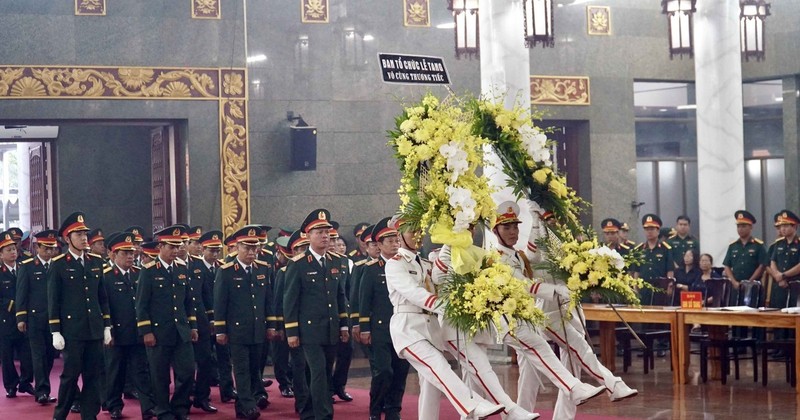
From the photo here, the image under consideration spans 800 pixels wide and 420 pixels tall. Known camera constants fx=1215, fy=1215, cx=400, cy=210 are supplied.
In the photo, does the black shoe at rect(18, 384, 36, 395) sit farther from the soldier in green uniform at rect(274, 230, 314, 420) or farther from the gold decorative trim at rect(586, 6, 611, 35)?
the gold decorative trim at rect(586, 6, 611, 35)

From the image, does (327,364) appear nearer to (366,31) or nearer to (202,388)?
(202,388)

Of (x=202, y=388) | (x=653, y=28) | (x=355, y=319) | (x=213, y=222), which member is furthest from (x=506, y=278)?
(x=653, y=28)

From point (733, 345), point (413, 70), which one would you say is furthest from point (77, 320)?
point (733, 345)

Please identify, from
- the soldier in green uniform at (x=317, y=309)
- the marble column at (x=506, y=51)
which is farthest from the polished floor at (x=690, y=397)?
the marble column at (x=506, y=51)

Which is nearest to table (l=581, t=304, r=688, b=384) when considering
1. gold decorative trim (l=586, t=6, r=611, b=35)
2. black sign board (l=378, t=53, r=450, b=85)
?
black sign board (l=378, t=53, r=450, b=85)

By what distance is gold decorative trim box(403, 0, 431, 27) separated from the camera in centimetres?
1703

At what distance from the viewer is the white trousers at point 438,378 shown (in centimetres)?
766

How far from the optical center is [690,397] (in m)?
11.2

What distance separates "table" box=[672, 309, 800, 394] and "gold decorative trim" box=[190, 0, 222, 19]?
291 inches

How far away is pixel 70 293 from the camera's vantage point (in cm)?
993

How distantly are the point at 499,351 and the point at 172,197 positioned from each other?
17.1ft

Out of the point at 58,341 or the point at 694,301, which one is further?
the point at 694,301

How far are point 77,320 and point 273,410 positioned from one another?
2210 millimetres

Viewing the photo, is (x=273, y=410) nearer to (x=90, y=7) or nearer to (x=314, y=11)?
(x=90, y=7)
